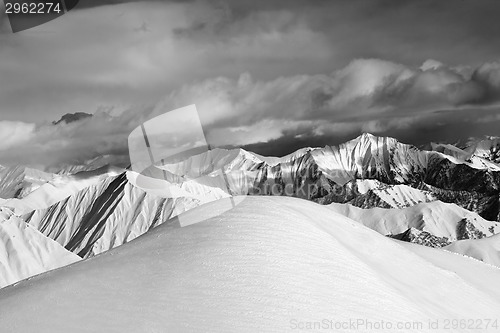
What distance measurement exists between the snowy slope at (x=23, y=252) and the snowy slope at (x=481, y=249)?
97376 millimetres

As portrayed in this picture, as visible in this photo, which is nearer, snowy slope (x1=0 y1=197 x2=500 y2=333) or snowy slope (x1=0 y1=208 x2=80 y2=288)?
snowy slope (x1=0 y1=197 x2=500 y2=333)

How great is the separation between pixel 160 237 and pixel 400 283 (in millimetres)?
7599

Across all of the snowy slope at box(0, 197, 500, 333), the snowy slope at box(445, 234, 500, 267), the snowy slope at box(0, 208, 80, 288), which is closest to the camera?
the snowy slope at box(0, 197, 500, 333)

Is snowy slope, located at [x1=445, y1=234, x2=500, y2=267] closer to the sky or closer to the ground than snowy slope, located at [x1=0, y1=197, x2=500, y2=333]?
closer to the ground

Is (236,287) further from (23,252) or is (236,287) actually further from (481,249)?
(481,249)

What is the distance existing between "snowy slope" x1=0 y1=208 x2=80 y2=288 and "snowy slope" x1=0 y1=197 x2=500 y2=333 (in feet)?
378

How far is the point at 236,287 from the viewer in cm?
1189

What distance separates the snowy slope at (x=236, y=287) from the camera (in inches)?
420

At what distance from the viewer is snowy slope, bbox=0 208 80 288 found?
12119 cm

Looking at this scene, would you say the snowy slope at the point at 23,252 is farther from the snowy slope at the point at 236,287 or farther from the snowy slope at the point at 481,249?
the snowy slope at the point at 236,287

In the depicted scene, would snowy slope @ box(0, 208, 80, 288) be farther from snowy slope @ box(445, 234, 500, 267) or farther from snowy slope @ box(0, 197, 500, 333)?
snowy slope @ box(0, 197, 500, 333)

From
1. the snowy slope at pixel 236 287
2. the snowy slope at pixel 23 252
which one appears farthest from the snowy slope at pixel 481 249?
the snowy slope at pixel 236 287

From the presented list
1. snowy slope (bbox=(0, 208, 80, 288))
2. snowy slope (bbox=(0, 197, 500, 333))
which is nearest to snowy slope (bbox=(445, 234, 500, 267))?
snowy slope (bbox=(0, 208, 80, 288))

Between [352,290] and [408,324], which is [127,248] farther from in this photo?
[408,324]
